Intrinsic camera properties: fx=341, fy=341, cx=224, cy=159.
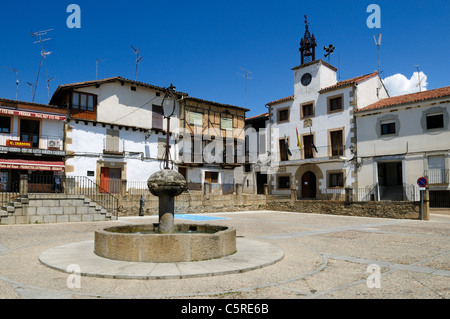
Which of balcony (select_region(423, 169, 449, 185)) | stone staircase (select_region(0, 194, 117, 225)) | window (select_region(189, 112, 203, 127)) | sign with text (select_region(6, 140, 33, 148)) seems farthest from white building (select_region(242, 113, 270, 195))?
sign with text (select_region(6, 140, 33, 148))

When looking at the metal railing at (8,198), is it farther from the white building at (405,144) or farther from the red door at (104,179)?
the white building at (405,144)

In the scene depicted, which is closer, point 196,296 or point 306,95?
point 196,296

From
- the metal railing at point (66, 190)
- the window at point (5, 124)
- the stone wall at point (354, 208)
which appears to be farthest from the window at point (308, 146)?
the window at point (5, 124)

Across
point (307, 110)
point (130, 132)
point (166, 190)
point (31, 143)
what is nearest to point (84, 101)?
point (130, 132)

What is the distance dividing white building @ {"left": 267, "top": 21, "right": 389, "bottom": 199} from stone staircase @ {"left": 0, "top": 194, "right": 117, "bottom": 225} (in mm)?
17384

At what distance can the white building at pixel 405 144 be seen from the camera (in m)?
21.8

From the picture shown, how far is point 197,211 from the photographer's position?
73.8 ft

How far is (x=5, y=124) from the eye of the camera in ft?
74.1

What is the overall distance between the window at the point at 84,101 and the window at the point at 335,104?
1847cm

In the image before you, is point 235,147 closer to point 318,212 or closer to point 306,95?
point 306,95

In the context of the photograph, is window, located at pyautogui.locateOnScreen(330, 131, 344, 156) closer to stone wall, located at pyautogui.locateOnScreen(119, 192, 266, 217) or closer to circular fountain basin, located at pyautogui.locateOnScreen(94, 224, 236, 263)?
stone wall, located at pyautogui.locateOnScreen(119, 192, 266, 217)

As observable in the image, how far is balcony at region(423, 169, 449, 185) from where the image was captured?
840 inches

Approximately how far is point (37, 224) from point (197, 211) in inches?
400
